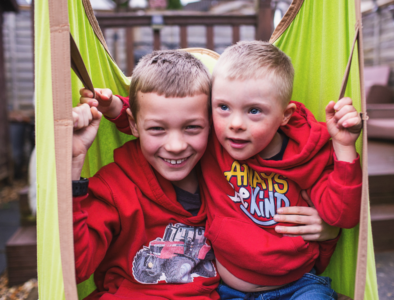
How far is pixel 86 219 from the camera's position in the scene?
2.88 ft

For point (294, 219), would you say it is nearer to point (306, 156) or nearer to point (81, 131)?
point (306, 156)

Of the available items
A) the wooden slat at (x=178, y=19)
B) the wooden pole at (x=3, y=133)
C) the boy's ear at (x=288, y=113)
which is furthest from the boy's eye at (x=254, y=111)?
the wooden pole at (x=3, y=133)

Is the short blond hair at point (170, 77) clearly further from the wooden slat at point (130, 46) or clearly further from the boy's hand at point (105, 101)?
the wooden slat at point (130, 46)

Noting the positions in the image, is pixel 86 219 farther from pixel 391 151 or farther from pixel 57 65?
pixel 391 151

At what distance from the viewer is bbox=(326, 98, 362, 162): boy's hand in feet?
2.87

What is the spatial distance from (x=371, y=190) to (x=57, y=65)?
2218 millimetres

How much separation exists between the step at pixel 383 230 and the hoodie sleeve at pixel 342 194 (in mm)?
1306

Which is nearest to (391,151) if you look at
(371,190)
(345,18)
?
(371,190)

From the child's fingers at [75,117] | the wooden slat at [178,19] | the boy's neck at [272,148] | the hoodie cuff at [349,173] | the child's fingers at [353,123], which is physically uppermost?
the wooden slat at [178,19]

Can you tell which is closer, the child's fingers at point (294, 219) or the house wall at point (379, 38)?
the child's fingers at point (294, 219)

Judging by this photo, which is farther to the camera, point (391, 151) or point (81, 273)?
point (391, 151)

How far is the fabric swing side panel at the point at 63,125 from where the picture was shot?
0.71 meters

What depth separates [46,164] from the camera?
2.77 feet

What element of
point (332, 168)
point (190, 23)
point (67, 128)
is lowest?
point (332, 168)
